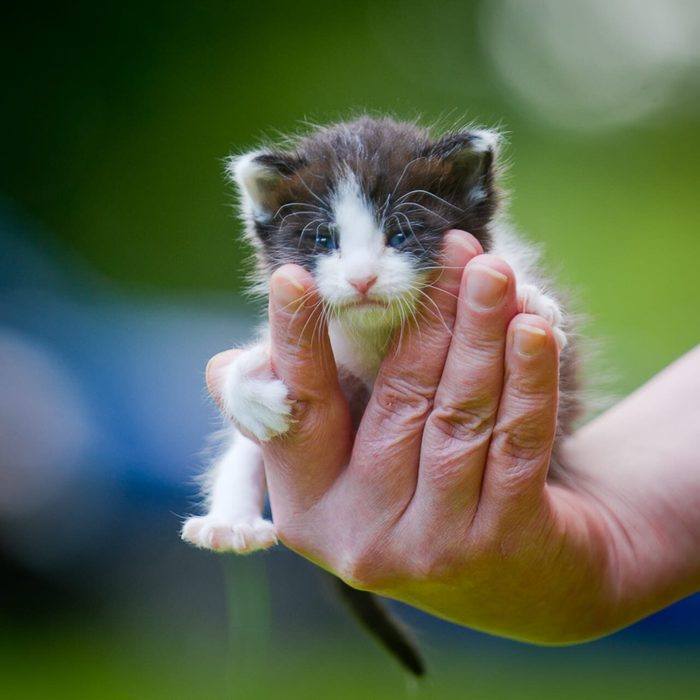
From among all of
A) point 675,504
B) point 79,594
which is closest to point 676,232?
point 79,594

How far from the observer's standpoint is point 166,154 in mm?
7016

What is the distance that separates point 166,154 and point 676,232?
3.78 meters

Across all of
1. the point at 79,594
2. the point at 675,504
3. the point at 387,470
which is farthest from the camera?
the point at 79,594

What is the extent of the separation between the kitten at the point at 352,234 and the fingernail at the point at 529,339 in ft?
0.45

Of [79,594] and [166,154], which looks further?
[166,154]

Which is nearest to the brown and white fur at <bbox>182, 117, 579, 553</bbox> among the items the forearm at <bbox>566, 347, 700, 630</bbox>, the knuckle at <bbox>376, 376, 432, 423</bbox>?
the knuckle at <bbox>376, 376, 432, 423</bbox>

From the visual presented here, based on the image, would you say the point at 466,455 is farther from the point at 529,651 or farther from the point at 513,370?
the point at 529,651

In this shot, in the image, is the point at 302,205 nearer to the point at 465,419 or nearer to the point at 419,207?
the point at 419,207

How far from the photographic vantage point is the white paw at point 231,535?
6.35 feet

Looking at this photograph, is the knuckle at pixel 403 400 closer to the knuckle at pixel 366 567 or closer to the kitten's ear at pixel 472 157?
the knuckle at pixel 366 567

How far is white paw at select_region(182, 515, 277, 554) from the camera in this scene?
1937 millimetres

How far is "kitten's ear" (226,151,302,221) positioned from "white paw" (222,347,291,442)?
34 centimetres

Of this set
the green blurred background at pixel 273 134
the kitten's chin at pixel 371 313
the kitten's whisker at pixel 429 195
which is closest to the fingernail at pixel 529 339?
the kitten's chin at pixel 371 313

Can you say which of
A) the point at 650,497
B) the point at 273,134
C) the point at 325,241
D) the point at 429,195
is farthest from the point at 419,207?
the point at 273,134
